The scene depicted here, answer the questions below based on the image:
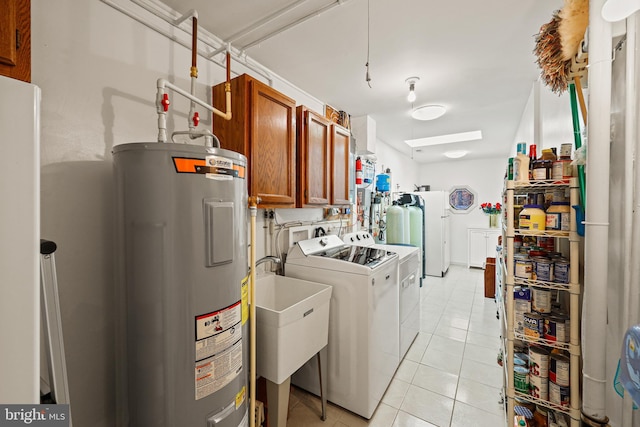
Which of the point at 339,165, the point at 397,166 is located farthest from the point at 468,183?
the point at 339,165

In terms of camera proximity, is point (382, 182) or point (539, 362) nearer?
point (539, 362)

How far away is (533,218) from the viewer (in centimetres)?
139

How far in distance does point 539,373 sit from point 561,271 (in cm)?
54

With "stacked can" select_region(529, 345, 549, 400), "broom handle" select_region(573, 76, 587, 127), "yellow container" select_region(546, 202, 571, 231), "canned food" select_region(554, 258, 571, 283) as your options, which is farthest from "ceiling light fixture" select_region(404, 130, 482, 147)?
"stacked can" select_region(529, 345, 549, 400)

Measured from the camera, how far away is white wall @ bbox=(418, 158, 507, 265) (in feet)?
20.3

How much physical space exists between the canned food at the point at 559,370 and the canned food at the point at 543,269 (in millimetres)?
388

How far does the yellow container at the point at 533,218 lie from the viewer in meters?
1.37

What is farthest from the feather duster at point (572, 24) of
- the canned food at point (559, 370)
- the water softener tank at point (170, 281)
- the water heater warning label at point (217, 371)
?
the water heater warning label at point (217, 371)

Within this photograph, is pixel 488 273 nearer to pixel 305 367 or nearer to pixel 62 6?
pixel 305 367

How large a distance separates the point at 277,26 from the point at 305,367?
8.17ft

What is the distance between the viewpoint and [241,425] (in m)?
1.26

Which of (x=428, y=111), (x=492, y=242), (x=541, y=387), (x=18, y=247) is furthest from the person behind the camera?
(x=492, y=242)

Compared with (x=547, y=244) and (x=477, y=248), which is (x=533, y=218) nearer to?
(x=547, y=244)

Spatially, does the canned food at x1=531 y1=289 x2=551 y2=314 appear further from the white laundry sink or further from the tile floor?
the white laundry sink
